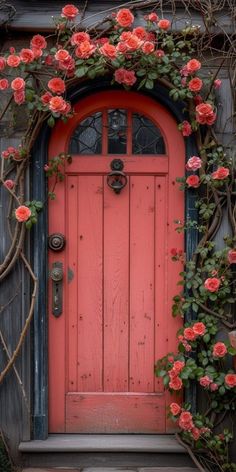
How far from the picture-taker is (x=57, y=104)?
3.92 m

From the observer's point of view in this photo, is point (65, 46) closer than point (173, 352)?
Yes

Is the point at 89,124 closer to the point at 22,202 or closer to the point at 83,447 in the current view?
the point at 22,202

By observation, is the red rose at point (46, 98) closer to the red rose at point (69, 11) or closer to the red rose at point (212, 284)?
the red rose at point (69, 11)

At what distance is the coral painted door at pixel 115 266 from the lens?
14.0 ft

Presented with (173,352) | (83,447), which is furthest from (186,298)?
(83,447)

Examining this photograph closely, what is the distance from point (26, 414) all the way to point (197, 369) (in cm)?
110

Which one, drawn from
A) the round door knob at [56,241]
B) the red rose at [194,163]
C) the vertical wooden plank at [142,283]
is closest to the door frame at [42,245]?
the round door knob at [56,241]

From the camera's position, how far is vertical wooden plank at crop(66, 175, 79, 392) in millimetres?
4270

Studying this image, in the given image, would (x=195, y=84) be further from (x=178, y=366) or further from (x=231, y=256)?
(x=178, y=366)

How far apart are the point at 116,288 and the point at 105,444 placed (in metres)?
0.96

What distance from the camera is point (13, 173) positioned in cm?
418

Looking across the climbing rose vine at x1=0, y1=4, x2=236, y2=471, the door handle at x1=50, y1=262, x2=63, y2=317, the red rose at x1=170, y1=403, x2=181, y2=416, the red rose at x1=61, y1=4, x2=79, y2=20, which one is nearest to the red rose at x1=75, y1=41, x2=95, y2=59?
the climbing rose vine at x1=0, y1=4, x2=236, y2=471

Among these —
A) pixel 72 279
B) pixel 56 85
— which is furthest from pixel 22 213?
pixel 56 85

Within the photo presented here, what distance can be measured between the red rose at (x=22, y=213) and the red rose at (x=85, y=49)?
0.95 meters
